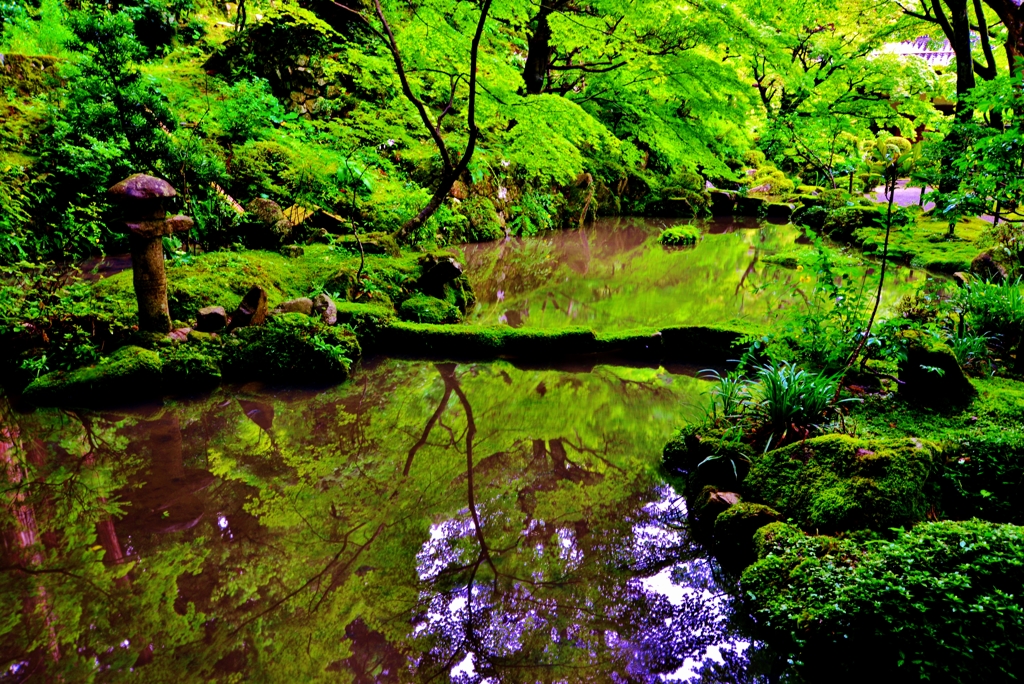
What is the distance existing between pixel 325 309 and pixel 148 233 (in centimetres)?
181

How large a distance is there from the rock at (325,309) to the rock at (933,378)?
5251mm

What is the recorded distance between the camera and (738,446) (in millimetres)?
3908

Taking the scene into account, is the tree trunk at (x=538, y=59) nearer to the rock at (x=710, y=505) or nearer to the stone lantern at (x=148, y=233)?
the stone lantern at (x=148, y=233)

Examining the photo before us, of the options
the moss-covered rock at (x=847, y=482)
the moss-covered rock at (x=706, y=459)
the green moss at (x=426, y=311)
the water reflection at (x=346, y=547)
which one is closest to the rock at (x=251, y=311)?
the water reflection at (x=346, y=547)

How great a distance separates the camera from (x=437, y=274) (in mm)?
7816

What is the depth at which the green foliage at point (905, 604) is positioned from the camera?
2.19 meters

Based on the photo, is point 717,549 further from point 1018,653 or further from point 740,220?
point 740,220

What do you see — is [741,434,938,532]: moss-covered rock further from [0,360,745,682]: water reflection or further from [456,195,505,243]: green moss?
[456,195,505,243]: green moss

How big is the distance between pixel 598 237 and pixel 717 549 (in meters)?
11.6

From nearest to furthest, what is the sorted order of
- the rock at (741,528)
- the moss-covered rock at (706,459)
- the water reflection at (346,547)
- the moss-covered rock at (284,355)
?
the water reflection at (346,547) → the rock at (741,528) → the moss-covered rock at (706,459) → the moss-covered rock at (284,355)

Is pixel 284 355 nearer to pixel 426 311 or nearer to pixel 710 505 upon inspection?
pixel 426 311

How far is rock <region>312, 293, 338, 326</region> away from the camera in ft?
20.5

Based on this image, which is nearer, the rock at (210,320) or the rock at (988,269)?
the rock at (210,320)

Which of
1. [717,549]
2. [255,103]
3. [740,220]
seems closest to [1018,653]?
[717,549]
